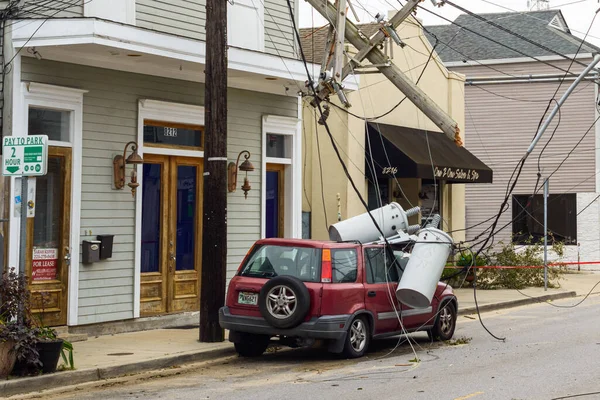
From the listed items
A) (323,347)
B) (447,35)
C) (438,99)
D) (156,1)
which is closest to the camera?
(323,347)

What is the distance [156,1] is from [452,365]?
24.6ft

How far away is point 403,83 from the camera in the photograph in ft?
47.3

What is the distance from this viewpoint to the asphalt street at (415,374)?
9.52 m

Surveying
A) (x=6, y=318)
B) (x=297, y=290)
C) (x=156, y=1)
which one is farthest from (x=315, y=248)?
(x=156, y=1)

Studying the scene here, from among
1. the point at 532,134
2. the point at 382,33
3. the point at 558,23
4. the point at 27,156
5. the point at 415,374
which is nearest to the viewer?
the point at 27,156

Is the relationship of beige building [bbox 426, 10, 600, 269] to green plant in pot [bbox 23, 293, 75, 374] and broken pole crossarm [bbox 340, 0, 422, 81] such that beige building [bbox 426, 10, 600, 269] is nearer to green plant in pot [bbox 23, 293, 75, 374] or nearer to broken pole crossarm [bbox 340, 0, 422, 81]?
broken pole crossarm [bbox 340, 0, 422, 81]

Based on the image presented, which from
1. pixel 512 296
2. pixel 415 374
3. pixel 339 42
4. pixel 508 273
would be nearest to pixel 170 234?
pixel 339 42

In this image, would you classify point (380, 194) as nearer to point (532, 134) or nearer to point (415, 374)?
point (532, 134)

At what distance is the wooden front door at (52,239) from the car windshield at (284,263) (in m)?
2.94

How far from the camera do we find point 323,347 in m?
13.6

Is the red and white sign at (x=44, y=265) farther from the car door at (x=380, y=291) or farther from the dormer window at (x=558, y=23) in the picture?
the dormer window at (x=558, y=23)

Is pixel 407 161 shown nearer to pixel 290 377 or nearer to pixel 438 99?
pixel 438 99

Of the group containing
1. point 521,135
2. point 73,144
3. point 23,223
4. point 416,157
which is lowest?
point 23,223

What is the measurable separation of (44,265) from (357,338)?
15.4 ft
